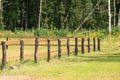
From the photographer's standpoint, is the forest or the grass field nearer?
the grass field

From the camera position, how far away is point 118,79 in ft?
48.8

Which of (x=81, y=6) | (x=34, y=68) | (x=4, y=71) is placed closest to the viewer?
(x=4, y=71)

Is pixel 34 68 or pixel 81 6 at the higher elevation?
pixel 81 6

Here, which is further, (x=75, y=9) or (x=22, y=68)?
(x=75, y=9)

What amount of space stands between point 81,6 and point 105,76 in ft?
263

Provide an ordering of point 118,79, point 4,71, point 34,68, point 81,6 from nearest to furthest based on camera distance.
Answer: point 118,79
point 4,71
point 34,68
point 81,6

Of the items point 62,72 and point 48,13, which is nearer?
point 62,72

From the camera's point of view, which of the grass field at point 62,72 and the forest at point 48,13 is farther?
the forest at point 48,13

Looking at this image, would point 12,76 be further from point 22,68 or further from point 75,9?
point 75,9

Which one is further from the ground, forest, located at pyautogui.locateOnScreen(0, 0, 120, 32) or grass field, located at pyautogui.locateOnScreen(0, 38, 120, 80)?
forest, located at pyautogui.locateOnScreen(0, 0, 120, 32)

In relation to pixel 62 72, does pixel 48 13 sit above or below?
above

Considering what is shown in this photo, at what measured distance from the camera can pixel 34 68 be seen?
18453 millimetres

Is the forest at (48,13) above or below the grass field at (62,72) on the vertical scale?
above

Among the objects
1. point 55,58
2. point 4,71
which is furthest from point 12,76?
point 55,58
